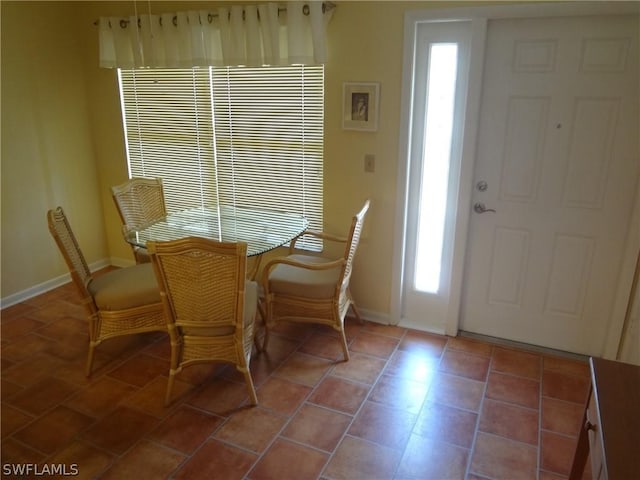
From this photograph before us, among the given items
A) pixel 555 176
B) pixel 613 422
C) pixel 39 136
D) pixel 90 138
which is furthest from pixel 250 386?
pixel 90 138

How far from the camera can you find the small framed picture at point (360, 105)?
2.82 metres

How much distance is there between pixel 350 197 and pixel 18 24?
2669mm

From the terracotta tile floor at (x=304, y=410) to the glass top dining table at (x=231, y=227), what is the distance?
0.73 metres

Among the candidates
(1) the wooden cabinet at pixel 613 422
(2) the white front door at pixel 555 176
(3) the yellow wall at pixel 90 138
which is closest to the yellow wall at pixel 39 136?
(3) the yellow wall at pixel 90 138

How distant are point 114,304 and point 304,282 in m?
1.09

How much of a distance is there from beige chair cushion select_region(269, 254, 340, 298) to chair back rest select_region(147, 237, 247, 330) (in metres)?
0.56

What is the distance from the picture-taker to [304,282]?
8.97 feet

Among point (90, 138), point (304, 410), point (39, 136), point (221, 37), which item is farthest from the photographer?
point (90, 138)

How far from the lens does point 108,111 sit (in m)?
3.81

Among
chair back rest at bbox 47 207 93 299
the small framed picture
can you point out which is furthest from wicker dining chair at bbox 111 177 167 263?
the small framed picture

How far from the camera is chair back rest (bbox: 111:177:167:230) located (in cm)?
315

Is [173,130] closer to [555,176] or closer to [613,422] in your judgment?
[555,176]

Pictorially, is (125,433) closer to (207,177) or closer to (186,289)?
(186,289)

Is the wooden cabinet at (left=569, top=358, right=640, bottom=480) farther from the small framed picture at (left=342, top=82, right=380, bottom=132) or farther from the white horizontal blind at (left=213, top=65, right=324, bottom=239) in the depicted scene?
the white horizontal blind at (left=213, top=65, right=324, bottom=239)
